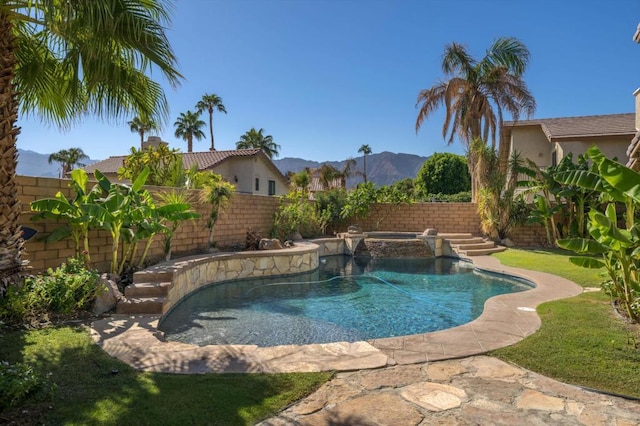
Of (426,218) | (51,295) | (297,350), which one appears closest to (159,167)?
(51,295)

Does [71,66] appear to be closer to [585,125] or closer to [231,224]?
[231,224]

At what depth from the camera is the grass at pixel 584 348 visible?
4.04 metres

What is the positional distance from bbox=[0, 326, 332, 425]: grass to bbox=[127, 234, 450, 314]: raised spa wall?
8.54 ft

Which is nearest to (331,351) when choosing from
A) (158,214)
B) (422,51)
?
(158,214)

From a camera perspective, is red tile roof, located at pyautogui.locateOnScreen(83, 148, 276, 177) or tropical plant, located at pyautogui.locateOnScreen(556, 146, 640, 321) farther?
red tile roof, located at pyautogui.locateOnScreen(83, 148, 276, 177)

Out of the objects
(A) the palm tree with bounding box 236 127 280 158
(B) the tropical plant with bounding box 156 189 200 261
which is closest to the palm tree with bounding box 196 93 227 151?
(A) the palm tree with bounding box 236 127 280 158

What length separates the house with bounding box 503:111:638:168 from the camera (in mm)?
18984

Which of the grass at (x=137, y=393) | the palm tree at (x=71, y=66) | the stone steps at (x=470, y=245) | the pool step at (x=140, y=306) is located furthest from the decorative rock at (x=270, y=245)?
the grass at (x=137, y=393)

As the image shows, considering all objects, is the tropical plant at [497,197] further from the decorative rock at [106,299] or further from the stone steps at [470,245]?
the decorative rock at [106,299]

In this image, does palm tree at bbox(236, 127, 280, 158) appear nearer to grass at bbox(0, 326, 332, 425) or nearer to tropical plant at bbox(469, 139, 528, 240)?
tropical plant at bbox(469, 139, 528, 240)

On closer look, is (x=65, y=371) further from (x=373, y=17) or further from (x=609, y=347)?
(x=373, y=17)

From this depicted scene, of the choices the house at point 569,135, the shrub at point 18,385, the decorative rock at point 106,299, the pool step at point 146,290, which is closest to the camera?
the shrub at point 18,385

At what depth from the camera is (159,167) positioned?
47.3 feet

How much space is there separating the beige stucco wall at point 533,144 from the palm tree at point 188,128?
37183 mm
